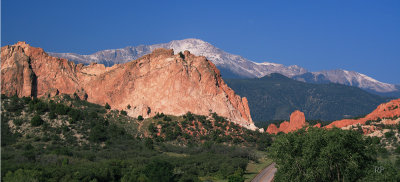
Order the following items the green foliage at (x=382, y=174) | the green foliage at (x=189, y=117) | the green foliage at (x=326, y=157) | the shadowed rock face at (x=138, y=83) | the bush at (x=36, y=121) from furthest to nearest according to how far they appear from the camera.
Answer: the shadowed rock face at (x=138, y=83) < the green foliage at (x=189, y=117) < the bush at (x=36, y=121) < the green foliage at (x=326, y=157) < the green foliage at (x=382, y=174)

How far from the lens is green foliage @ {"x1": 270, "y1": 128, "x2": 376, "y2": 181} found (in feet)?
158

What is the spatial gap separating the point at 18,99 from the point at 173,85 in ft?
108

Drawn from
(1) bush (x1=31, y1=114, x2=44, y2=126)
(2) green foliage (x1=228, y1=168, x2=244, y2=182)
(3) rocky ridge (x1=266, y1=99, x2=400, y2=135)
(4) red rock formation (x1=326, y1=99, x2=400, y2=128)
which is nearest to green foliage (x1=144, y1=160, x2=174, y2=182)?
(2) green foliage (x1=228, y1=168, x2=244, y2=182)

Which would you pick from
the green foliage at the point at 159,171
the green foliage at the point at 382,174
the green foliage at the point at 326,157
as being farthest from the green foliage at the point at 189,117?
the green foliage at the point at 382,174

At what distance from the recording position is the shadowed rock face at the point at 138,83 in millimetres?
110375

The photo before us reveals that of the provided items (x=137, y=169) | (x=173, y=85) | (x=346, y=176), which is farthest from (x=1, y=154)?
(x=173, y=85)

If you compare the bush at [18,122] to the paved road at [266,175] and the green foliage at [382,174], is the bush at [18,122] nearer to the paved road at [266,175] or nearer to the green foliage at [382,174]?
the paved road at [266,175]

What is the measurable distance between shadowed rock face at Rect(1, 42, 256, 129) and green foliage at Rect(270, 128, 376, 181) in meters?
58.6

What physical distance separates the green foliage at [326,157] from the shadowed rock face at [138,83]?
5855 cm

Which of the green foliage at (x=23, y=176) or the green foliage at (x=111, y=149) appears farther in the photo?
the green foliage at (x=111, y=149)

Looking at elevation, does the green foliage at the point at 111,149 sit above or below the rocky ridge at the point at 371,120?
below

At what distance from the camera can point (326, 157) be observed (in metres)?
48.5

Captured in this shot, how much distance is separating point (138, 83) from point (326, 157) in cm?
7222

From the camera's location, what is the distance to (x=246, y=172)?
3233 inches
